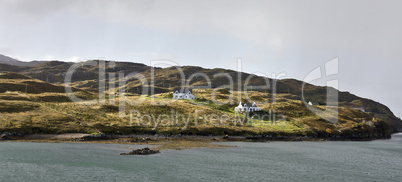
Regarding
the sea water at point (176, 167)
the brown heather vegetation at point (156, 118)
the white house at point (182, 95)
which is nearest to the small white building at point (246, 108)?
the brown heather vegetation at point (156, 118)

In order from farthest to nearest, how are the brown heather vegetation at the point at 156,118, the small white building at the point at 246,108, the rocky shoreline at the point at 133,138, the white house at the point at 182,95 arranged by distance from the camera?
the white house at the point at 182,95 < the small white building at the point at 246,108 < the brown heather vegetation at the point at 156,118 < the rocky shoreline at the point at 133,138

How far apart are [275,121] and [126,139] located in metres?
71.1

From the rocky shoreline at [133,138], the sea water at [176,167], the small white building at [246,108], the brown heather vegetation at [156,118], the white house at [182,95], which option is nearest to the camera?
the sea water at [176,167]

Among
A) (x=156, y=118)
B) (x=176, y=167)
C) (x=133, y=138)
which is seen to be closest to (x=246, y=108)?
(x=156, y=118)

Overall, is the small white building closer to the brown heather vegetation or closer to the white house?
the brown heather vegetation

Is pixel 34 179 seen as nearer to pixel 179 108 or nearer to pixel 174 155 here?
pixel 174 155

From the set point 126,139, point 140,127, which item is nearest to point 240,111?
point 140,127

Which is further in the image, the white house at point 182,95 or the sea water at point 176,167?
the white house at point 182,95

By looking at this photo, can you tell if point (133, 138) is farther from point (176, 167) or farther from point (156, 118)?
point (176, 167)

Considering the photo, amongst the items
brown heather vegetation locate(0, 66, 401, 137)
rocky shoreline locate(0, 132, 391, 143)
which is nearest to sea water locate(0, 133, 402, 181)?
rocky shoreline locate(0, 132, 391, 143)

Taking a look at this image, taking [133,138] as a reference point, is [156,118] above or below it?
above

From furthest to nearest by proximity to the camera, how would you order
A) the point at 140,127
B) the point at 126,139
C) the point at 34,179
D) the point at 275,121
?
the point at 275,121
the point at 140,127
the point at 126,139
the point at 34,179

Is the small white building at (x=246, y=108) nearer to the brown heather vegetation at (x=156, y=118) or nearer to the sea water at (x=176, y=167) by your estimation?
the brown heather vegetation at (x=156, y=118)

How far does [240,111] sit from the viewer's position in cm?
14150
